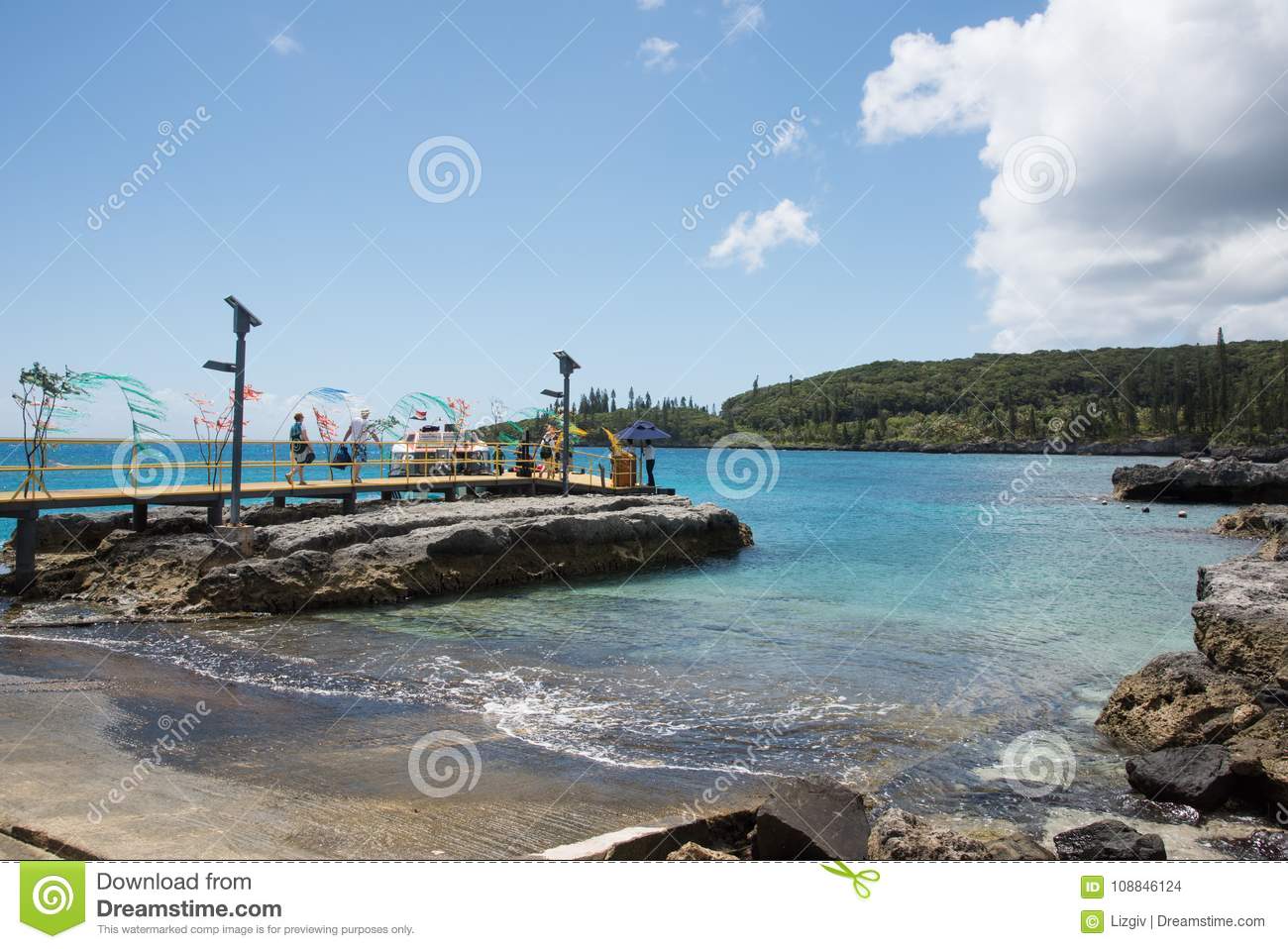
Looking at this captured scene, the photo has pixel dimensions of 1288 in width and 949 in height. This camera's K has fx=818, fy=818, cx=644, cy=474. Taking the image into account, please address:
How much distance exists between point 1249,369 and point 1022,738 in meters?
187

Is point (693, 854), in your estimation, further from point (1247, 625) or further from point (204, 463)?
point (204, 463)

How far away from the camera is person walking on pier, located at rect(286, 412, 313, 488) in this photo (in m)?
21.9

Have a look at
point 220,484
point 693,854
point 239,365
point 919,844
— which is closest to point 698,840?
point 693,854

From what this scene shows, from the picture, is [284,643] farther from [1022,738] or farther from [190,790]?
[1022,738]

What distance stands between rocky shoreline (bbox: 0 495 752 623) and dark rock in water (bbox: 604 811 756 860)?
11.3 meters

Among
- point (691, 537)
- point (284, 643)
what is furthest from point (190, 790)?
point (691, 537)

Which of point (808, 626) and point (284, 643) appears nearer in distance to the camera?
point (284, 643)

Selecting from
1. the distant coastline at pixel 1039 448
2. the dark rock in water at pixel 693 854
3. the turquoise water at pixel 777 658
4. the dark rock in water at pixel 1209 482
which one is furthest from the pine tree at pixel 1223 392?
the dark rock in water at pixel 693 854

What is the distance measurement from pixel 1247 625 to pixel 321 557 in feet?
47.9

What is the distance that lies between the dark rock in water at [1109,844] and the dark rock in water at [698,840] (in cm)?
216

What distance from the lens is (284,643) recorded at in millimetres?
12477

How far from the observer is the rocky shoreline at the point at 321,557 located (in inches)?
584

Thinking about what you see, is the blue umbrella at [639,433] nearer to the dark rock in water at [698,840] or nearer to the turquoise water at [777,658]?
the turquoise water at [777,658]
